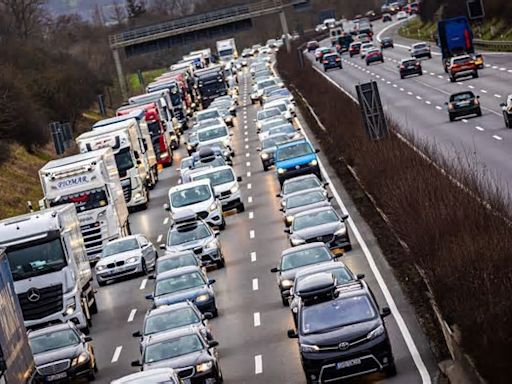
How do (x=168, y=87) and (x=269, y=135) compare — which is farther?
(x=168, y=87)

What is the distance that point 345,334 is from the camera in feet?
72.9

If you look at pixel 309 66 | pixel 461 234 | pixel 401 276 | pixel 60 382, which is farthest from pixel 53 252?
pixel 309 66

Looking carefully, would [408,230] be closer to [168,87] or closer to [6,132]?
[6,132]

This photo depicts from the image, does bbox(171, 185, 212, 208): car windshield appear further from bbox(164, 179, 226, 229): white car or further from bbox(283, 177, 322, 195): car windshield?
bbox(283, 177, 322, 195): car windshield

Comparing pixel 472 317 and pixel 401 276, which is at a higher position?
pixel 472 317

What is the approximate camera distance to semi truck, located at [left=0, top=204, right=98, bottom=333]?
34.2m

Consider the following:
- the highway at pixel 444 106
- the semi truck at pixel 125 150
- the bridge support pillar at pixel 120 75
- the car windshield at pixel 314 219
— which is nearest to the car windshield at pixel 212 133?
the highway at pixel 444 106

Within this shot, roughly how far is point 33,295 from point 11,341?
1294cm

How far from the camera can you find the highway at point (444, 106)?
44844 millimetres

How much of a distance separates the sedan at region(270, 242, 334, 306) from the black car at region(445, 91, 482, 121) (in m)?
29.2

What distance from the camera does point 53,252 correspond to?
3447 centimetres

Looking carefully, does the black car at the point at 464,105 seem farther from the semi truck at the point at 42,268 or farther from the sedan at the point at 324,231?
the semi truck at the point at 42,268

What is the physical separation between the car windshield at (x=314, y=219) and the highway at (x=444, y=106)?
13.4 feet

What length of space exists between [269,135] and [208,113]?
70.5 ft
